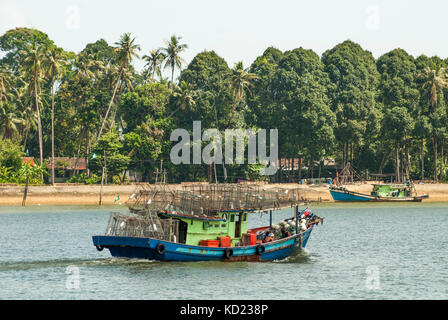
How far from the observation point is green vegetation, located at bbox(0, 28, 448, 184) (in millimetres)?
109625

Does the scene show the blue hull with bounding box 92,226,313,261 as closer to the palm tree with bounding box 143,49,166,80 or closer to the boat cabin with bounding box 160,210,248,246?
the boat cabin with bounding box 160,210,248,246

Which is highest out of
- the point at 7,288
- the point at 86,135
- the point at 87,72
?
the point at 87,72

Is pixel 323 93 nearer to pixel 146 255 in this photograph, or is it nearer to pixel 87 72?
pixel 87 72

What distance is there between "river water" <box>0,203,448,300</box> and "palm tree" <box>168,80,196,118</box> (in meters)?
49.6

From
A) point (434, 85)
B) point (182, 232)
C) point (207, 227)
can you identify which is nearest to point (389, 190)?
point (434, 85)

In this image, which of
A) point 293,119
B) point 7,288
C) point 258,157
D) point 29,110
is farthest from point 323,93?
point 7,288

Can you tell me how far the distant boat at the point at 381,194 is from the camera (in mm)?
105562

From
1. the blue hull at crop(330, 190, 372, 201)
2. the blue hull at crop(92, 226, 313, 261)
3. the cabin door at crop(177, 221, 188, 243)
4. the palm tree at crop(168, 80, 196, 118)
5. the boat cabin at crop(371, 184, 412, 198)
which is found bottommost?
the blue hull at crop(92, 226, 313, 261)

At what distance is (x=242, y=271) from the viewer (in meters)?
40.6

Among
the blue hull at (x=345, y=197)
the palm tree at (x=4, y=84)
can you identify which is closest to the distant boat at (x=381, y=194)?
the blue hull at (x=345, y=197)

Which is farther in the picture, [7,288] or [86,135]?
[86,135]

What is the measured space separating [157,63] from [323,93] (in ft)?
104

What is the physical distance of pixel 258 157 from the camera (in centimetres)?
11162

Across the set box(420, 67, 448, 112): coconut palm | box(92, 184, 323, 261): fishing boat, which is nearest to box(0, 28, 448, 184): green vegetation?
box(420, 67, 448, 112): coconut palm
